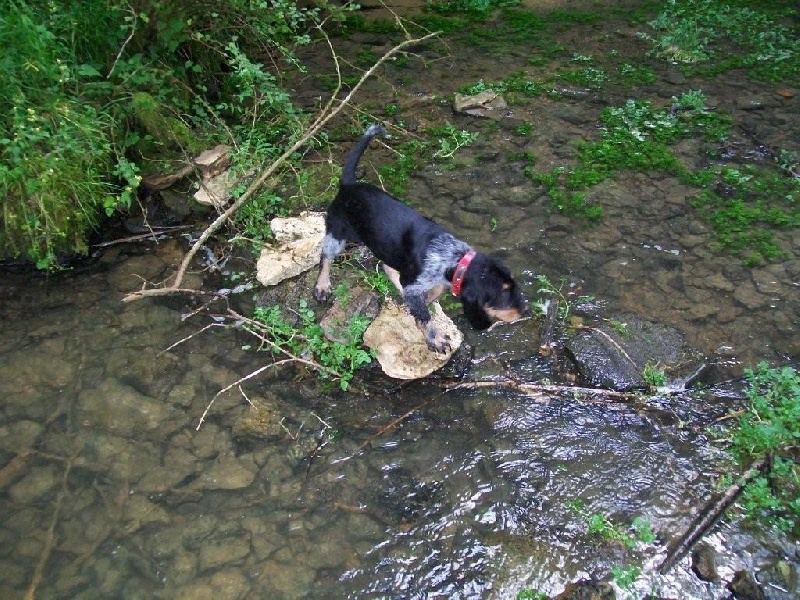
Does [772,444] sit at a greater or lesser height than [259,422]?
greater

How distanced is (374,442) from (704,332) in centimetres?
295

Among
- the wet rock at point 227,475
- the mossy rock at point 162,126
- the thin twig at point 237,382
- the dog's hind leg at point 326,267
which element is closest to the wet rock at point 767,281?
the dog's hind leg at point 326,267

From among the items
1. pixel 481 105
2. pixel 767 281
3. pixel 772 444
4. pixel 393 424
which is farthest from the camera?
pixel 481 105

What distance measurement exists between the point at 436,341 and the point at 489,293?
2.50 ft

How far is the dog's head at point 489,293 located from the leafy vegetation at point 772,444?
181 centimetres

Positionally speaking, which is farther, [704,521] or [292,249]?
[292,249]

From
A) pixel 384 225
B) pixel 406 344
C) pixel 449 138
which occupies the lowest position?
pixel 406 344

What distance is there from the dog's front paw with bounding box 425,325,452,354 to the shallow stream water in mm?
307

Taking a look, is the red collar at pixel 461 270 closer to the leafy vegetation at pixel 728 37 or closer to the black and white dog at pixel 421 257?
the black and white dog at pixel 421 257

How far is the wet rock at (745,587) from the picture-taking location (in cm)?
358

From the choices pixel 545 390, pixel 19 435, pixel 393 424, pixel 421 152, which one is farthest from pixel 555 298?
pixel 19 435

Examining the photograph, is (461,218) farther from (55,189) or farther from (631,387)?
(55,189)

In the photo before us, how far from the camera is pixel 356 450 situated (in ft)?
14.9

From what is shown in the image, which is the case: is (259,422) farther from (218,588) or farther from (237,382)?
(218,588)
